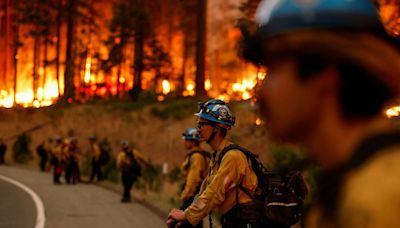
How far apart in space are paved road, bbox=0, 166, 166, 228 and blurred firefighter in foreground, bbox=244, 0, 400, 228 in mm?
13812

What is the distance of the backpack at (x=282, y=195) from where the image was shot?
18.8 ft

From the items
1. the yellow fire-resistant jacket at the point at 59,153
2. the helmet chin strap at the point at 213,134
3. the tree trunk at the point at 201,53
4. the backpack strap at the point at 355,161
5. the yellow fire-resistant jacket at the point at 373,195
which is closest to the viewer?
the yellow fire-resistant jacket at the point at 373,195

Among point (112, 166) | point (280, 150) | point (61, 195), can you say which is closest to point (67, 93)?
point (112, 166)

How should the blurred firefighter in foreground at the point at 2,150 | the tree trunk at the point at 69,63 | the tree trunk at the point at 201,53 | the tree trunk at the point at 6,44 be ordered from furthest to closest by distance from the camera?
the tree trunk at the point at 6,44
the tree trunk at the point at 69,63
the blurred firefighter in foreground at the point at 2,150
the tree trunk at the point at 201,53

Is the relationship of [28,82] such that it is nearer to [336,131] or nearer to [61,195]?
[61,195]

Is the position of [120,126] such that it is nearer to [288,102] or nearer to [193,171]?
[193,171]

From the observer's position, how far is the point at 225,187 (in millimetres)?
5938

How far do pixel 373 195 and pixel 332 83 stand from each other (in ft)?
1.14

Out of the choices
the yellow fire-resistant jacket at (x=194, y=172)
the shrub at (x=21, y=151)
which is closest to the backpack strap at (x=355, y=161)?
the yellow fire-resistant jacket at (x=194, y=172)

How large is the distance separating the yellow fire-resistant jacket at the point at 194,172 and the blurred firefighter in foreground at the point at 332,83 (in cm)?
746

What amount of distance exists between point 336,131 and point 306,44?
21 centimetres

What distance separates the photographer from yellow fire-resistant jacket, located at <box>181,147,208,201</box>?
9.45 m

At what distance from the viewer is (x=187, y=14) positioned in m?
61.5

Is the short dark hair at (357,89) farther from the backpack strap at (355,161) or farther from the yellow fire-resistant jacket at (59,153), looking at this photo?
the yellow fire-resistant jacket at (59,153)
